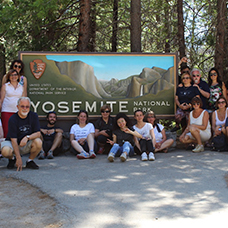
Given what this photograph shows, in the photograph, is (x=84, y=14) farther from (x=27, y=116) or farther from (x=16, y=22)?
(x=27, y=116)

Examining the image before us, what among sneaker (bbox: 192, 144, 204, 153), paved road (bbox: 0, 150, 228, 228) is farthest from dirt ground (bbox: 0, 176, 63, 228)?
sneaker (bbox: 192, 144, 204, 153)

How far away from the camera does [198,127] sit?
723 cm

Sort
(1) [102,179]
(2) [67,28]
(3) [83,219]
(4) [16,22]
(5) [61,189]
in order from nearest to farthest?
(3) [83,219]
(5) [61,189]
(1) [102,179]
(4) [16,22]
(2) [67,28]

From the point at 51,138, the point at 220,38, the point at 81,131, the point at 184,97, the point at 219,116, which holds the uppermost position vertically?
the point at 220,38

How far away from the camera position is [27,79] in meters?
8.20

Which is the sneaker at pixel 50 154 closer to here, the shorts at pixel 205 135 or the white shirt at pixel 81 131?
the white shirt at pixel 81 131

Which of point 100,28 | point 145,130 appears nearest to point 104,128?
point 145,130

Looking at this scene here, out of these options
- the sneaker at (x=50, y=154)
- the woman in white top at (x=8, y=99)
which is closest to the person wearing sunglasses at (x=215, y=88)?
the sneaker at (x=50, y=154)

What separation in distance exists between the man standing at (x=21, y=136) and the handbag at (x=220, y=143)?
11.9ft

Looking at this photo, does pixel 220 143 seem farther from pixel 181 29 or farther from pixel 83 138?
Result: pixel 181 29

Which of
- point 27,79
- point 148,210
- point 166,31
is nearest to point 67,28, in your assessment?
point 166,31

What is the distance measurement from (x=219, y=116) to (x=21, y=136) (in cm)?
426

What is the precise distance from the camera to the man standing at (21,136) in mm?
5609

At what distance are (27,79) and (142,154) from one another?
11.6ft
